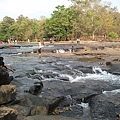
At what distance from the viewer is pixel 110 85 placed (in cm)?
1160

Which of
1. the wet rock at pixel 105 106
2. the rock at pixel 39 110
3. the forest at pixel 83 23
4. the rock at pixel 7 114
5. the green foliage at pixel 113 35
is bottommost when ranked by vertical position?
the wet rock at pixel 105 106

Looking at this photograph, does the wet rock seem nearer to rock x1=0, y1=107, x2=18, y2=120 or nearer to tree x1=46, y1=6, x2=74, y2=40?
rock x1=0, y1=107, x2=18, y2=120

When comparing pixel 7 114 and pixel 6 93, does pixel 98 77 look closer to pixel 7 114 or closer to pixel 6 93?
pixel 6 93

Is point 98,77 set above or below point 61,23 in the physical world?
below

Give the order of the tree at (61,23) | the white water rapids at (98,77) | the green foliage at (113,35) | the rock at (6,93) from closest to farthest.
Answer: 1. the rock at (6,93)
2. the white water rapids at (98,77)
3. the tree at (61,23)
4. the green foliage at (113,35)

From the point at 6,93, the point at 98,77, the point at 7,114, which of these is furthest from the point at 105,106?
the point at 98,77

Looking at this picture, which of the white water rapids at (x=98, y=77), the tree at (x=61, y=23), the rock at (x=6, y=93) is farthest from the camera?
the tree at (x=61, y=23)

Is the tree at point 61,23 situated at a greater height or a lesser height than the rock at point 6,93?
greater

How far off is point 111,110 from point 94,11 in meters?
56.8

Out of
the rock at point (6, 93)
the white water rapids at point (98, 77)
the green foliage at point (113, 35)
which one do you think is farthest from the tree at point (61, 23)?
the rock at point (6, 93)

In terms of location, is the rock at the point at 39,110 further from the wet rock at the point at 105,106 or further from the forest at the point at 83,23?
the forest at the point at 83,23

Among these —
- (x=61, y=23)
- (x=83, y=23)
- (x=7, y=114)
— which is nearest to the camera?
(x=7, y=114)

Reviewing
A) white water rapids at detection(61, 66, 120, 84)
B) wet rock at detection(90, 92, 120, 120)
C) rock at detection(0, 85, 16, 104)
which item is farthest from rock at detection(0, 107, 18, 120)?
white water rapids at detection(61, 66, 120, 84)

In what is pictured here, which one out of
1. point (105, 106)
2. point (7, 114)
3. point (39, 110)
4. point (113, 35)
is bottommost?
point (105, 106)
